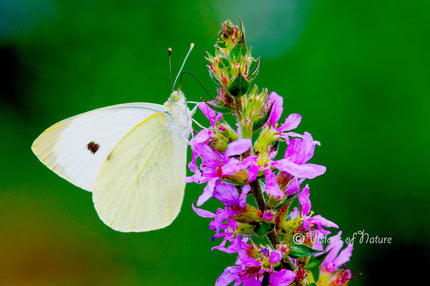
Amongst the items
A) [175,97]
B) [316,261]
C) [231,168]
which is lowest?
[316,261]

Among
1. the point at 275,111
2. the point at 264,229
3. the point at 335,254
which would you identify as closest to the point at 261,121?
the point at 275,111

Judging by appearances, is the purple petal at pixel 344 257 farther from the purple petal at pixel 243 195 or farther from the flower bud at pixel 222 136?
the flower bud at pixel 222 136

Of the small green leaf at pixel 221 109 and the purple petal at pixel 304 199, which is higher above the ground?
the small green leaf at pixel 221 109

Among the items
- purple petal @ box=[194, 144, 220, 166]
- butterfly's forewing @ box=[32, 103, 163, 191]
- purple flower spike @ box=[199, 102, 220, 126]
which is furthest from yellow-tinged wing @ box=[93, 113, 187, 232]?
purple petal @ box=[194, 144, 220, 166]

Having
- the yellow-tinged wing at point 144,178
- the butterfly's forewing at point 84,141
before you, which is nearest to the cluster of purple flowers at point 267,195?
the yellow-tinged wing at point 144,178

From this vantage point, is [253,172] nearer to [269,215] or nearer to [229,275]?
[269,215]
